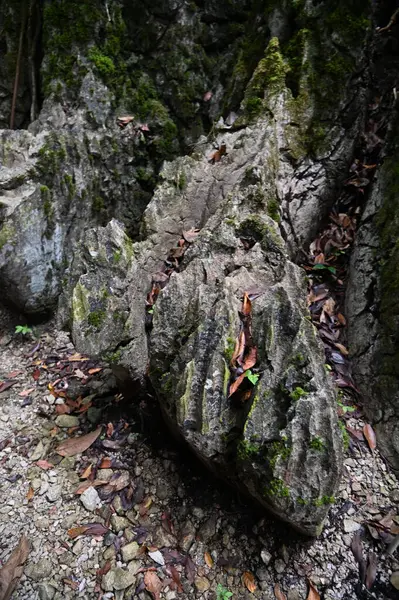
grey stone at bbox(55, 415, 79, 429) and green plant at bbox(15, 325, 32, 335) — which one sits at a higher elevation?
green plant at bbox(15, 325, 32, 335)

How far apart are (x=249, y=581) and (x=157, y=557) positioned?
1.84 feet

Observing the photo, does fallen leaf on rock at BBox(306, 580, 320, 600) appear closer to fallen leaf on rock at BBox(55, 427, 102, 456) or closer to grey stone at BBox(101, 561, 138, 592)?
grey stone at BBox(101, 561, 138, 592)

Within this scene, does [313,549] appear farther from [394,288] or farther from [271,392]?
[394,288]

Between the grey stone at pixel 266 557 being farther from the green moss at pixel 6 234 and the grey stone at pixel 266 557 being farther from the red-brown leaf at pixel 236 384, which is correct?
the green moss at pixel 6 234

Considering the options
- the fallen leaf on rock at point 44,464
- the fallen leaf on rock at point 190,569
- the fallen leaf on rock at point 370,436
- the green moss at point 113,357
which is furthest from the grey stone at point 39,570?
the fallen leaf on rock at point 370,436

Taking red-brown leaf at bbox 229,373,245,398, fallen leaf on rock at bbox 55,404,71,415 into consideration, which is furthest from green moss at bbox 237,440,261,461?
fallen leaf on rock at bbox 55,404,71,415

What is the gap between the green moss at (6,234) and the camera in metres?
3.86

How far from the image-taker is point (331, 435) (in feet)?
6.68

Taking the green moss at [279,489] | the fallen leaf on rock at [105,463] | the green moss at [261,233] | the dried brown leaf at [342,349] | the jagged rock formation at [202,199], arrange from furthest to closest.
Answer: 1. the dried brown leaf at [342,349]
2. the fallen leaf on rock at [105,463]
3. the green moss at [261,233]
4. the jagged rock formation at [202,199]
5. the green moss at [279,489]

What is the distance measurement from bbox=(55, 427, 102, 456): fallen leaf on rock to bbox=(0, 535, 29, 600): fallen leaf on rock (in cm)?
62

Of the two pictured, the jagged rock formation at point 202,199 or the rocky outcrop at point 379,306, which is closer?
the jagged rock formation at point 202,199

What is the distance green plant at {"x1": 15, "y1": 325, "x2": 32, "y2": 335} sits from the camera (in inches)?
160

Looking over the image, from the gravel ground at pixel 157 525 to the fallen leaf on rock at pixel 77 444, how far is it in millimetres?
41

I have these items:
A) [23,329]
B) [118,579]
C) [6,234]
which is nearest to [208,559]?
[118,579]
